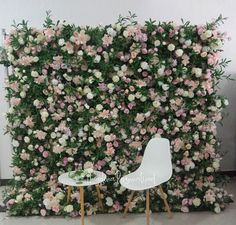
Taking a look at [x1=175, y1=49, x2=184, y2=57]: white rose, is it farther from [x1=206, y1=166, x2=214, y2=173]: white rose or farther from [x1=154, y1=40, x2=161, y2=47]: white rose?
[x1=206, y1=166, x2=214, y2=173]: white rose

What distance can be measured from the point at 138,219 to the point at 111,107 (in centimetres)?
107

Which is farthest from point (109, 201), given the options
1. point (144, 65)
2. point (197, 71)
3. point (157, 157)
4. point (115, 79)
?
point (197, 71)

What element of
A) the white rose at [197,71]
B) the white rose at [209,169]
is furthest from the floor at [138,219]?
the white rose at [197,71]

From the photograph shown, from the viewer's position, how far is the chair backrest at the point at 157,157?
285 centimetres

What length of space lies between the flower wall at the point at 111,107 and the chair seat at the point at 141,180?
0.73ft

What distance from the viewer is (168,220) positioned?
2.99 m

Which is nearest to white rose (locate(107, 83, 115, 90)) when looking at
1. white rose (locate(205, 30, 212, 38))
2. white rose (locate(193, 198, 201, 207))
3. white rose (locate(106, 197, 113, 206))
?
white rose (locate(205, 30, 212, 38))

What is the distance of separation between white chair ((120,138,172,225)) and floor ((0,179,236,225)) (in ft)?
0.31

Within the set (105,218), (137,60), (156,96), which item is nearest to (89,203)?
(105,218)

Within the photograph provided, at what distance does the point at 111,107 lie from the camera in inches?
118

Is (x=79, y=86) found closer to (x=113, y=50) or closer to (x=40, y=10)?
(x=113, y=50)

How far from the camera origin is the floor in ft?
9.66

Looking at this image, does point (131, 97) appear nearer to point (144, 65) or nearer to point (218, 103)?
point (144, 65)

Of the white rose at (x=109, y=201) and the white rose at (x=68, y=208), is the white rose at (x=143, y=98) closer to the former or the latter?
the white rose at (x=109, y=201)
